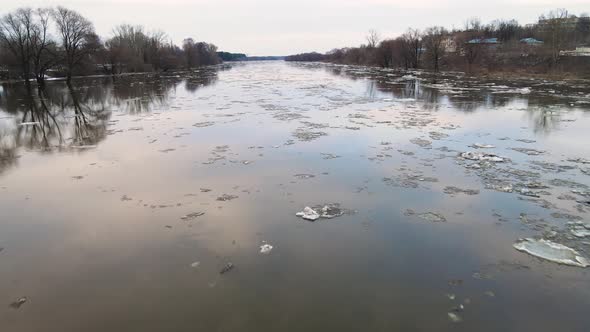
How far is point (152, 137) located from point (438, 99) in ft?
63.0

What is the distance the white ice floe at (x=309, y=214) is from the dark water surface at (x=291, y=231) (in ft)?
0.64

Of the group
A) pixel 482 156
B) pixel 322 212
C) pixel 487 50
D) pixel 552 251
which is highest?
pixel 487 50

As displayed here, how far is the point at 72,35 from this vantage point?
53344 millimetres

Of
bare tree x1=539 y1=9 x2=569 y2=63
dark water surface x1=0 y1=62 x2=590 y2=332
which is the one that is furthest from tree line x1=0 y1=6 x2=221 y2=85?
bare tree x1=539 y1=9 x2=569 y2=63

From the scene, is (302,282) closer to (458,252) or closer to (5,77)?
(458,252)

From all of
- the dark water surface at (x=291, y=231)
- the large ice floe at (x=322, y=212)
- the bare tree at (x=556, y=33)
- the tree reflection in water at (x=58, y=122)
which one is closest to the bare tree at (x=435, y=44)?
the bare tree at (x=556, y=33)

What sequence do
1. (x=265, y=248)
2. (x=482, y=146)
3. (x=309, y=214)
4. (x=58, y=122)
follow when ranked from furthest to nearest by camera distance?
(x=58, y=122)
(x=482, y=146)
(x=309, y=214)
(x=265, y=248)

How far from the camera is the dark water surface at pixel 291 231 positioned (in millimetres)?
4555

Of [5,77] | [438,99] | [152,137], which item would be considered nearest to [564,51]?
[438,99]

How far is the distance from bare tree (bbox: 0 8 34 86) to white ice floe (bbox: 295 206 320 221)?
177 feet

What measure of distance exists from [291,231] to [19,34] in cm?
5759

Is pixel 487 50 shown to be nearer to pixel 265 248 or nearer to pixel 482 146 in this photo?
pixel 482 146

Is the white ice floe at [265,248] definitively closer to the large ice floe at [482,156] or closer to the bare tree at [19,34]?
the large ice floe at [482,156]

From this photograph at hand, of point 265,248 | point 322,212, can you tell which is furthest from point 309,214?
point 265,248
